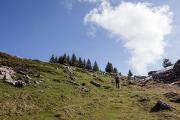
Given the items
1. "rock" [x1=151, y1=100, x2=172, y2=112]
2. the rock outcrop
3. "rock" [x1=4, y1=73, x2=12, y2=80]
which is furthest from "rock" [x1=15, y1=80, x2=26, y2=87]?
"rock" [x1=151, y1=100, x2=172, y2=112]

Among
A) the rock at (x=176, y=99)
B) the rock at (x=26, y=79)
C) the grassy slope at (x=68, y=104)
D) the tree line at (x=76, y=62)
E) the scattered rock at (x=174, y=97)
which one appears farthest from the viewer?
the tree line at (x=76, y=62)

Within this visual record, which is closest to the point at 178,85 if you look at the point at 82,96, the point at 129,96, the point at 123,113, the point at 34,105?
the point at 129,96

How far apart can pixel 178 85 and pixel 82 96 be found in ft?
146

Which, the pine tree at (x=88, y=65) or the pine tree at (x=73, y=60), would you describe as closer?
the pine tree at (x=73, y=60)

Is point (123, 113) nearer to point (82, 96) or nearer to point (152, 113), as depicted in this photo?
point (152, 113)

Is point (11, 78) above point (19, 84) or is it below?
above

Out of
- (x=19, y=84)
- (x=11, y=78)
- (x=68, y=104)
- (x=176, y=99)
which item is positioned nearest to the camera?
(x=68, y=104)

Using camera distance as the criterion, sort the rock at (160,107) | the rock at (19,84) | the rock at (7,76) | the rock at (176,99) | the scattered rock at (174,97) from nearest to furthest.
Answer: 1. the rock at (160,107)
2. the rock at (19,84)
3. the rock at (7,76)
4. the rock at (176,99)
5. the scattered rock at (174,97)

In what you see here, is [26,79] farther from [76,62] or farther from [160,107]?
[76,62]

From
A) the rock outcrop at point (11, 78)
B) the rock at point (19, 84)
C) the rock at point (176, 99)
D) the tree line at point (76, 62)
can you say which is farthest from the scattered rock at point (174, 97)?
the tree line at point (76, 62)

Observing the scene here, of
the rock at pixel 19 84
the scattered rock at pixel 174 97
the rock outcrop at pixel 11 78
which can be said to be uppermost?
the rock outcrop at pixel 11 78

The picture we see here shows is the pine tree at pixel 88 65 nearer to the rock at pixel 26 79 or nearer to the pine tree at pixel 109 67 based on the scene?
the pine tree at pixel 109 67

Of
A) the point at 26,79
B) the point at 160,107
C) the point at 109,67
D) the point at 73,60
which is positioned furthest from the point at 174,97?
the point at 109,67

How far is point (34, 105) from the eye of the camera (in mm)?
46125
